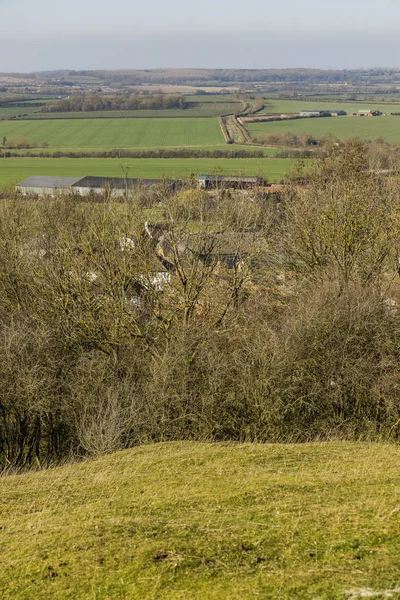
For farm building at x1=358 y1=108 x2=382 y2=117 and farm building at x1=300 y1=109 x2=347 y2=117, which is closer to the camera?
farm building at x1=300 y1=109 x2=347 y2=117

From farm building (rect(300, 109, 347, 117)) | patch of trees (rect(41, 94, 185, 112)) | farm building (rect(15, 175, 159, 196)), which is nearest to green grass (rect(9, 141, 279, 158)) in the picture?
farm building (rect(15, 175, 159, 196))

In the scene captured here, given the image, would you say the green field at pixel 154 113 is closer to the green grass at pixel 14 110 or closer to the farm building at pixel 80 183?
the green grass at pixel 14 110

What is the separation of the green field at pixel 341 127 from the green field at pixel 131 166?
2761 centimetres

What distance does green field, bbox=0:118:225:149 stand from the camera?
10453 cm

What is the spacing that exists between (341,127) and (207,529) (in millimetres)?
123569

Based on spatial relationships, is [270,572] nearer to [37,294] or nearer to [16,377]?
[16,377]

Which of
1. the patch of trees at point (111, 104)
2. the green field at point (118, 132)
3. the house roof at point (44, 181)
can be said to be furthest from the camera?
the patch of trees at point (111, 104)

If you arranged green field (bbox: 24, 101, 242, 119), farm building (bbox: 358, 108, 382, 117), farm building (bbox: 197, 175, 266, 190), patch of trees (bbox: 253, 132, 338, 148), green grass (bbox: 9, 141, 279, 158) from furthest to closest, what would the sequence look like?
farm building (bbox: 358, 108, 382, 117) < green field (bbox: 24, 101, 242, 119) < patch of trees (bbox: 253, 132, 338, 148) < green grass (bbox: 9, 141, 279, 158) < farm building (bbox: 197, 175, 266, 190)

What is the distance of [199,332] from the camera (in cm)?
1966

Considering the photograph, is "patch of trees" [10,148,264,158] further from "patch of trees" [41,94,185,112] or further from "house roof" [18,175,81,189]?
"patch of trees" [41,94,185,112]

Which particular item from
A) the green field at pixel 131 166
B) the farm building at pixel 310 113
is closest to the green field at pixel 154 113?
the farm building at pixel 310 113

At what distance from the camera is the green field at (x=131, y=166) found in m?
74.0

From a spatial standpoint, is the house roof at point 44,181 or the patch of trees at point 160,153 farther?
the patch of trees at point 160,153

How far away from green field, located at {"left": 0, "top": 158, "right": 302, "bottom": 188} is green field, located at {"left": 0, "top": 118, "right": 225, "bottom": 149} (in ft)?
51.0
